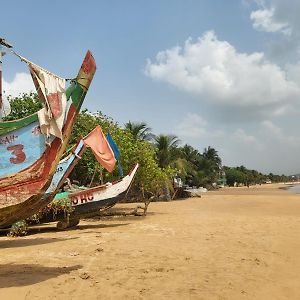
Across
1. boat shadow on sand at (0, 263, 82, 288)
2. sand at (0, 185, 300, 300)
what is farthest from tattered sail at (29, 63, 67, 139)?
sand at (0, 185, 300, 300)

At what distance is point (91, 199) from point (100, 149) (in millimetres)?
1879

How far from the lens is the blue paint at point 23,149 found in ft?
24.7

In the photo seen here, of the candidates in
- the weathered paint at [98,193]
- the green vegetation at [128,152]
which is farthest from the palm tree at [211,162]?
the weathered paint at [98,193]

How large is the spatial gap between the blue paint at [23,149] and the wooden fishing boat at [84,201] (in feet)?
17.4

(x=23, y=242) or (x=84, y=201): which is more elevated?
(x=84, y=201)

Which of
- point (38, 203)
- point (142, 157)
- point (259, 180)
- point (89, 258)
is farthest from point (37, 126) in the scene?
point (259, 180)

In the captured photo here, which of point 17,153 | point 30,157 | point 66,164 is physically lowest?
point 30,157

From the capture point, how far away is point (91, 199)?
13.9 meters

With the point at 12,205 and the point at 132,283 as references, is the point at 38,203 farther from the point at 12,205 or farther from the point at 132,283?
the point at 132,283

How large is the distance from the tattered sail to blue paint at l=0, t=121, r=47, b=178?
13.2 inches

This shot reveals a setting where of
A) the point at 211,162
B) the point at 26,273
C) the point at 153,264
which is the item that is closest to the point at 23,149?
the point at 26,273

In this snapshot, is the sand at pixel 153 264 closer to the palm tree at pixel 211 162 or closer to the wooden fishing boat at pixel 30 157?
the wooden fishing boat at pixel 30 157

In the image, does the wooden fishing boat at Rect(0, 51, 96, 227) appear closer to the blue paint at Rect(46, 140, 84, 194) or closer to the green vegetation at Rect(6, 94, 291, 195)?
the blue paint at Rect(46, 140, 84, 194)

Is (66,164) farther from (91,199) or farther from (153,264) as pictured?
(153,264)
